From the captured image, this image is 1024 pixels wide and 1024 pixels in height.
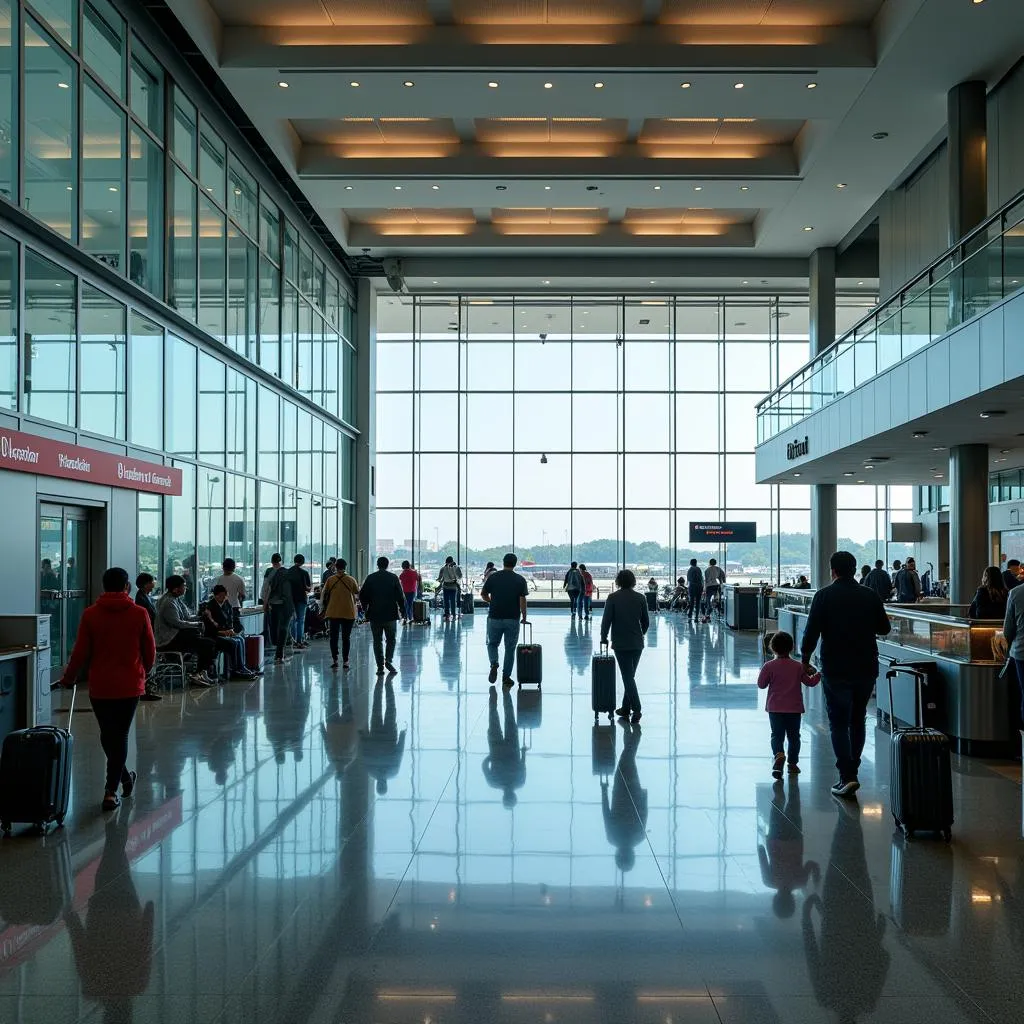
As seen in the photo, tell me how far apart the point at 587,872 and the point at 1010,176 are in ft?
51.8

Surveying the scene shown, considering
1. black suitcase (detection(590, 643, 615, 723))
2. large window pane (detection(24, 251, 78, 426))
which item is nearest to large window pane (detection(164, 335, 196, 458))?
large window pane (detection(24, 251, 78, 426))

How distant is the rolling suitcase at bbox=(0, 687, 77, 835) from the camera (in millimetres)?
6367

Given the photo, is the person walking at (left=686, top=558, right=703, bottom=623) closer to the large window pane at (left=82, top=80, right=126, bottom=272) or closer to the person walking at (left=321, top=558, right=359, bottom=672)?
the person walking at (left=321, top=558, right=359, bottom=672)

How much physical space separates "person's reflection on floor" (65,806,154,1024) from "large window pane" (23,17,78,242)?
29.3 ft

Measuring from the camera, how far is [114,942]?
15.0 ft

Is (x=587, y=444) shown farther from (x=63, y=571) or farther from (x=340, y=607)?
(x=63, y=571)

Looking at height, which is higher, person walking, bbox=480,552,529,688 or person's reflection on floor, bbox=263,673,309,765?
person walking, bbox=480,552,529,688

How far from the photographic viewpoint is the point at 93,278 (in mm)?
13297

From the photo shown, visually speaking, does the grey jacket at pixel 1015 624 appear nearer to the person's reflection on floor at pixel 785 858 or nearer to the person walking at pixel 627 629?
the person's reflection on floor at pixel 785 858

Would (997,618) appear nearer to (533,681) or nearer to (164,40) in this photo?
(533,681)

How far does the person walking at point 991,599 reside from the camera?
34.6ft

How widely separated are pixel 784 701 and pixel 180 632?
29.0 ft

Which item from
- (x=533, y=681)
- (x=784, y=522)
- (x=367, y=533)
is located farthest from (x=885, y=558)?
(x=533, y=681)

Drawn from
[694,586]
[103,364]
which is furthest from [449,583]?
[103,364]
